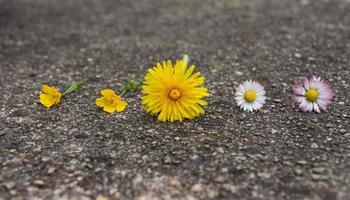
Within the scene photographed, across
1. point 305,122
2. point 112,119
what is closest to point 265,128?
point 305,122

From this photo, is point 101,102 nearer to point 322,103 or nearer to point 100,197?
point 100,197

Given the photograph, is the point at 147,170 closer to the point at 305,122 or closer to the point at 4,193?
the point at 4,193

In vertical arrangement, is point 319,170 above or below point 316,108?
below

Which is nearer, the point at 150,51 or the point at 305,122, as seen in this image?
the point at 305,122

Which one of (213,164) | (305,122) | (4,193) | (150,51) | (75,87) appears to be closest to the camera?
(4,193)

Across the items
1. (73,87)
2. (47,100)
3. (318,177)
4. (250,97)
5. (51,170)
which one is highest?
(250,97)

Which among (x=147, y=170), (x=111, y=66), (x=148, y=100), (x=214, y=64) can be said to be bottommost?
(x=147, y=170)

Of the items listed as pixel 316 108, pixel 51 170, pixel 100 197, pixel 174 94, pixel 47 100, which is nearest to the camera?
pixel 100 197

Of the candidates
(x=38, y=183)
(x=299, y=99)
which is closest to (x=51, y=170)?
(x=38, y=183)
